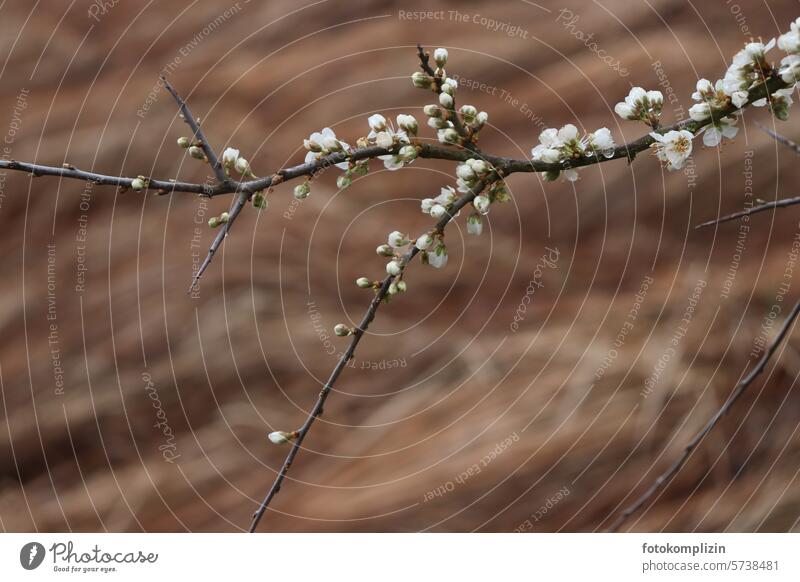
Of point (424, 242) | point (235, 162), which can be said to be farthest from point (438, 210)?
point (235, 162)

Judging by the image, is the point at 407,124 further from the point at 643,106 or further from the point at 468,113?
the point at 643,106

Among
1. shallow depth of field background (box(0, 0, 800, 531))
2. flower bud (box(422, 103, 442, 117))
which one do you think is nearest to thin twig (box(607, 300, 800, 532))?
flower bud (box(422, 103, 442, 117))
